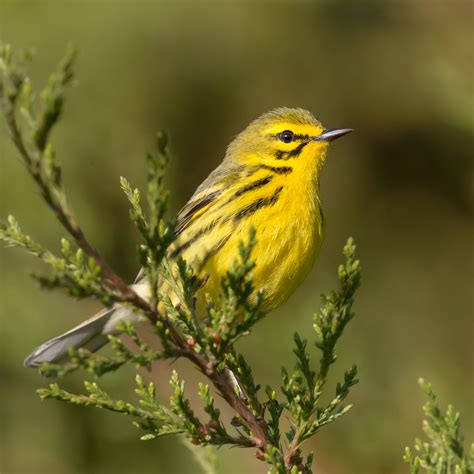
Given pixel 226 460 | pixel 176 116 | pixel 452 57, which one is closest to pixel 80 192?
pixel 176 116

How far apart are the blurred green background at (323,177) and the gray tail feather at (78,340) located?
743 millimetres

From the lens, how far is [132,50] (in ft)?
21.3

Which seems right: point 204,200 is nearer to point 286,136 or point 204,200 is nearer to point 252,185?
point 252,185

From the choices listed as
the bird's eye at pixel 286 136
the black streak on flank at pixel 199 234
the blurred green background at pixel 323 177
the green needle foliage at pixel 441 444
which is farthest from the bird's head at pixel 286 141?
the green needle foliage at pixel 441 444

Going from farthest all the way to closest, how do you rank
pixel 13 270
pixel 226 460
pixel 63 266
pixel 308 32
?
pixel 308 32 < pixel 13 270 < pixel 226 460 < pixel 63 266

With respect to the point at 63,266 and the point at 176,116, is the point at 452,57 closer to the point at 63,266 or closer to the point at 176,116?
the point at 176,116

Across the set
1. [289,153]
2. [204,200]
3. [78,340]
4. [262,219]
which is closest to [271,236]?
[262,219]

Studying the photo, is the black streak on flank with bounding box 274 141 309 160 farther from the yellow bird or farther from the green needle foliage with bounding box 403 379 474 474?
the green needle foliage with bounding box 403 379 474 474

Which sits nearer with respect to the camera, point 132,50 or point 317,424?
point 317,424

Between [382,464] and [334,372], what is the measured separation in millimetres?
615

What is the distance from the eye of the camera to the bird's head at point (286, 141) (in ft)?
14.0

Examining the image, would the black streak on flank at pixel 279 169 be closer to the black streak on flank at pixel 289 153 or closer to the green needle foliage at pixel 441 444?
Result: the black streak on flank at pixel 289 153

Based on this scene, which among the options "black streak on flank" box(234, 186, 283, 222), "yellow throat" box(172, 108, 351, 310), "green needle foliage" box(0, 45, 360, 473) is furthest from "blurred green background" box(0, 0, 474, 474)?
"green needle foliage" box(0, 45, 360, 473)

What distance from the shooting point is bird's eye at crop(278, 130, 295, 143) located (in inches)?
174
